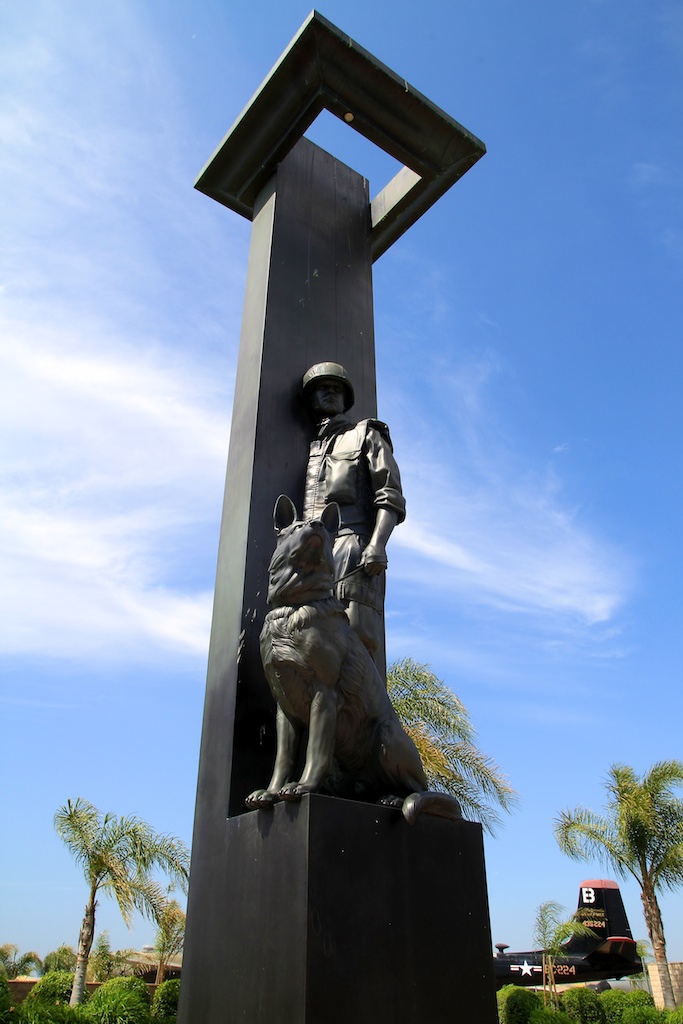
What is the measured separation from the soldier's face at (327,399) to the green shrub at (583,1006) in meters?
18.9

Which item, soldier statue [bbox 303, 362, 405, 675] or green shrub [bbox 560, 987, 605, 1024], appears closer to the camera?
soldier statue [bbox 303, 362, 405, 675]

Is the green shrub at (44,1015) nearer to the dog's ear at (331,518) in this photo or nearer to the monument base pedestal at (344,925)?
the monument base pedestal at (344,925)

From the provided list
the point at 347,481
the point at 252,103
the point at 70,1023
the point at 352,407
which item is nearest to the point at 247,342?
the point at 352,407

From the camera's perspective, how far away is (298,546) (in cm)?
425

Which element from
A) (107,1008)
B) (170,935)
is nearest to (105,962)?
(170,935)

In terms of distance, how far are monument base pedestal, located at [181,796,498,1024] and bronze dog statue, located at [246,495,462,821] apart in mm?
243

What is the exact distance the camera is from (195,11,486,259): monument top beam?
6871mm

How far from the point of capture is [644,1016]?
1708cm

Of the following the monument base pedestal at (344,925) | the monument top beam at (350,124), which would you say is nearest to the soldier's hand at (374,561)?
the monument base pedestal at (344,925)

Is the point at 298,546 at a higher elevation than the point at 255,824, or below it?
higher

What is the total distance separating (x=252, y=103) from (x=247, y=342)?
237 centimetres

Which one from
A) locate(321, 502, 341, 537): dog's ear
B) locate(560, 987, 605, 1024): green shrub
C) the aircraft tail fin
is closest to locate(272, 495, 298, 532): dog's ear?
locate(321, 502, 341, 537): dog's ear

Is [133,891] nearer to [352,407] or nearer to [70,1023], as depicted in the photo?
[70,1023]

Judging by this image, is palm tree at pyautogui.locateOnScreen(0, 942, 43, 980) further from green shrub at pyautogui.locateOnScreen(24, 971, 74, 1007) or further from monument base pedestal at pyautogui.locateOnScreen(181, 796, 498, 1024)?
monument base pedestal at pyautogui.locateOnScreen(181, 796, 498, 1024)
